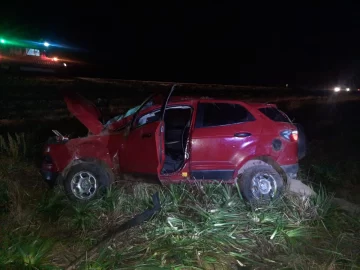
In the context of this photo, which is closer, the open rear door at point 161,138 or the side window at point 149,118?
the open rear door at point 161,138

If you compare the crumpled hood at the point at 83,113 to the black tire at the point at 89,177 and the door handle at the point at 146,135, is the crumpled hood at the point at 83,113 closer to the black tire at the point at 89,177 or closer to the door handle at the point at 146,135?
the black tire at the point at 89,177

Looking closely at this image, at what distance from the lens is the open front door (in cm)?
589

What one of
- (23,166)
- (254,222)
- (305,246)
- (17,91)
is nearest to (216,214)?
(254,222)

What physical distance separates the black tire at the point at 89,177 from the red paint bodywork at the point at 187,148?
0.12 metres

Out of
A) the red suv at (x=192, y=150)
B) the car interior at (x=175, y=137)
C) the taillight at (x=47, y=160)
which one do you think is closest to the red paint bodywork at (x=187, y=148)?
the red suv at (x=192, y=150)

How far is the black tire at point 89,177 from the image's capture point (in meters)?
6.13

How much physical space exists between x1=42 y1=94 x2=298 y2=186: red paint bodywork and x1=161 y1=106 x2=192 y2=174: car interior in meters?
0.25

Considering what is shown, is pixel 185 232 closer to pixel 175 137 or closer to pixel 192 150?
pixel 192 150

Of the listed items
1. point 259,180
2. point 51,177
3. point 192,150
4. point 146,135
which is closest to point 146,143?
point 146,135

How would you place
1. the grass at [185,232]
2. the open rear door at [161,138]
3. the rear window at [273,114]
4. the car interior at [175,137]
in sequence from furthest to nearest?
the car interior at [175,137] < the rear window at [273,114] < the open rear door at [161,138] < the grass at [185,232]

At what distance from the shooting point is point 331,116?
16719 millimetres

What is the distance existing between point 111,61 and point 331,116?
78.1 feet

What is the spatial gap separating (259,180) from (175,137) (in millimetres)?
1958

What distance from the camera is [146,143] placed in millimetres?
5953
